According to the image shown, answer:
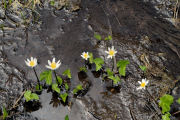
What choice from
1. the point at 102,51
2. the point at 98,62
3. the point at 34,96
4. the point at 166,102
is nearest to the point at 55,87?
the point at 34,96

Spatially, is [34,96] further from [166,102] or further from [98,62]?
[166,102]

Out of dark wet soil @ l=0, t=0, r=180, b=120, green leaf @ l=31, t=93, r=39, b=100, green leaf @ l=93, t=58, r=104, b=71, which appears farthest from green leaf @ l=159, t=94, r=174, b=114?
green leaf @ l=31, t=93, r=39, b=100

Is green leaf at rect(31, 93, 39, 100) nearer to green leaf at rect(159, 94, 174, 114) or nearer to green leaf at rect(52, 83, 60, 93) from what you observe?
green leaf at rect(52, 83, 60, 93)

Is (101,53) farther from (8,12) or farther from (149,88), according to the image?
(8,12)

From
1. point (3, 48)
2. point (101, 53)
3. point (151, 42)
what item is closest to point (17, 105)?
point (3, 48)

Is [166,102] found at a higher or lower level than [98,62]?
lower

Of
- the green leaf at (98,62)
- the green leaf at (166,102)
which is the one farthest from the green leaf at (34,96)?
the green leaf at (166,102)
